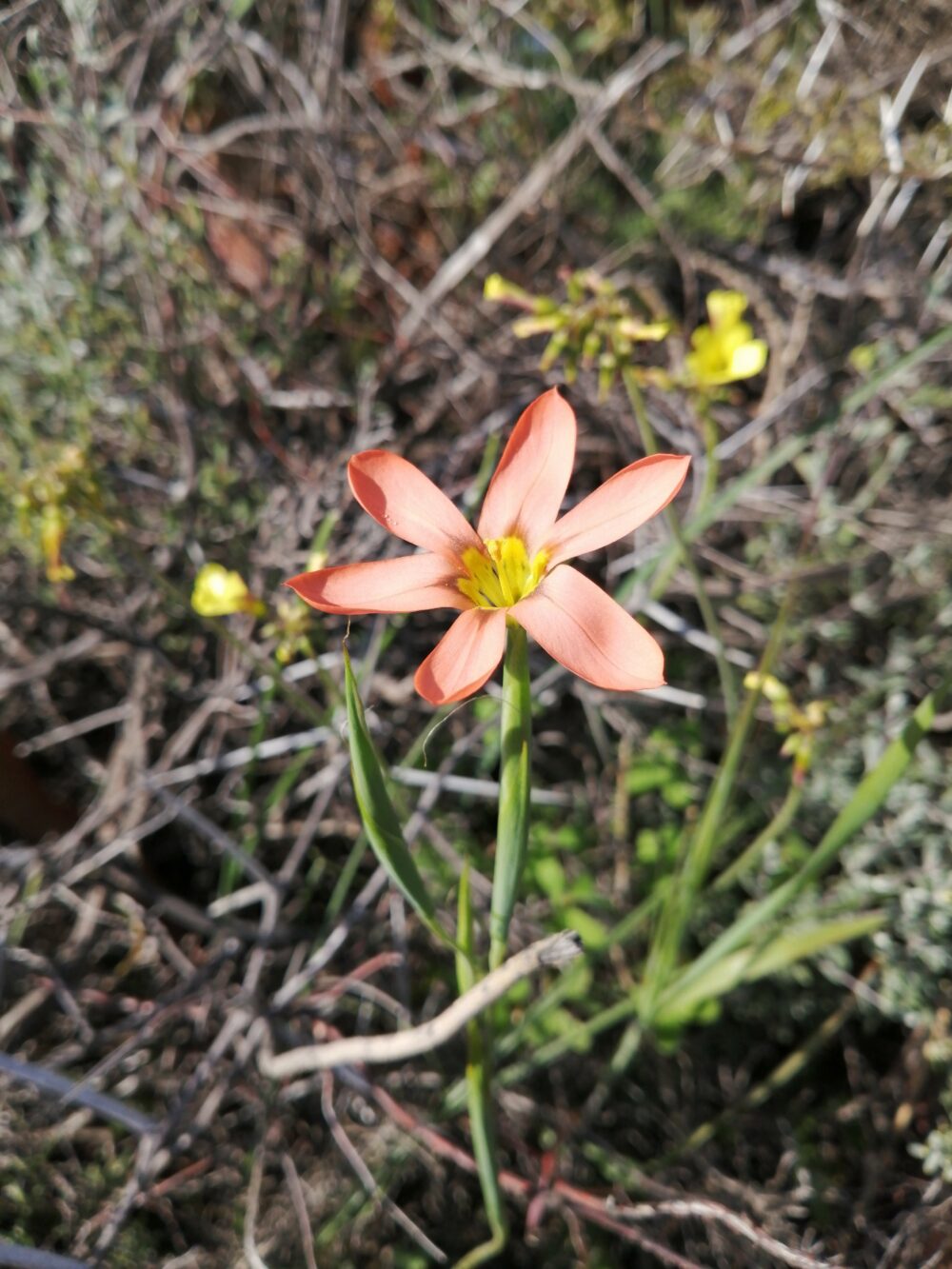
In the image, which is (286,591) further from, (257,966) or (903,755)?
(903,755)

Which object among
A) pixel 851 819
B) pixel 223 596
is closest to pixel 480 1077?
pixel 851 819

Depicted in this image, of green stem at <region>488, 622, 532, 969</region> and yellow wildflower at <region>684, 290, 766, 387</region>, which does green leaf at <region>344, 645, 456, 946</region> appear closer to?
green stem at <region>488, 622, 532, 969</region>

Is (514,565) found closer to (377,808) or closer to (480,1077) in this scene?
(377,808)

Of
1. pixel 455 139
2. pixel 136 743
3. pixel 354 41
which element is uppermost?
pixel 354 41

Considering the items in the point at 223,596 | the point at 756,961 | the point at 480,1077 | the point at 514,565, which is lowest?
the point at 480,1077

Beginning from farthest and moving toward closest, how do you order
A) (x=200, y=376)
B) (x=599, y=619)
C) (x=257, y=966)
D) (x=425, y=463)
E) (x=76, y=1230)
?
(x=200, y=376)
(x=425, y=463)
(x=257, y=966)
(x=76, y=1230)
(x=599, y=619)

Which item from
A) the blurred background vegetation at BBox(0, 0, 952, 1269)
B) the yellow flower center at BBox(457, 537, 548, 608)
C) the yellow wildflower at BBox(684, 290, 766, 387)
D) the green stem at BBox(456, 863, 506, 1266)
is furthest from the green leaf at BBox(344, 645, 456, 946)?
the yellow wildflower at BBox(684, 290, 766, 387)

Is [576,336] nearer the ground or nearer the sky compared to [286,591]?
nearer the sky

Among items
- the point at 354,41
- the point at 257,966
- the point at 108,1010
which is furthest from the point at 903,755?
the point at 354,41
